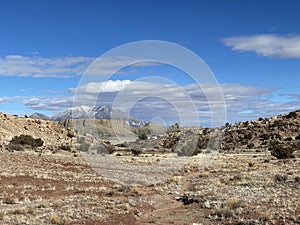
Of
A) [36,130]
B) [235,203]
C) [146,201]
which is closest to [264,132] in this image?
[36,130]

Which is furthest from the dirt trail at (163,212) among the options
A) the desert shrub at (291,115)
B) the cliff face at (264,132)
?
the desert shrub at (291,115)

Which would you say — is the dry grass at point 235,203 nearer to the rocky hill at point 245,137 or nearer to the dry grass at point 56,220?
the dry grass at point 56,220

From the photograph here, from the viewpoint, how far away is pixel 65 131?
99.2 meters

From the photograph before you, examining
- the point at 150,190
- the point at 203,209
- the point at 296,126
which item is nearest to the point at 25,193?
the point at 150,190

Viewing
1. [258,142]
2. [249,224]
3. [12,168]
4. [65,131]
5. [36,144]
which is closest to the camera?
[249,224]

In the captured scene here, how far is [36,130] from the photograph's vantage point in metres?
89.2

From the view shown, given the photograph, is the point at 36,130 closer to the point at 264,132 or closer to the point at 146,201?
the point at 264,132

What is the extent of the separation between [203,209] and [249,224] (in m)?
4.36

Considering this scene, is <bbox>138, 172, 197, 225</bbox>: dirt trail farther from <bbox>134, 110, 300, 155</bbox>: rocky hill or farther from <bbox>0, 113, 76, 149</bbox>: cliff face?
<bbox>0, 113, 76, 149</bbox>: cliff face

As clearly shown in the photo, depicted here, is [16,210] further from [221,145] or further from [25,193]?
[221,145]

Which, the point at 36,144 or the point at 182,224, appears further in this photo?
the point at 36,144

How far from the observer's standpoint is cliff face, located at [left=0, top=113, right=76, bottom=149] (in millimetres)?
80144

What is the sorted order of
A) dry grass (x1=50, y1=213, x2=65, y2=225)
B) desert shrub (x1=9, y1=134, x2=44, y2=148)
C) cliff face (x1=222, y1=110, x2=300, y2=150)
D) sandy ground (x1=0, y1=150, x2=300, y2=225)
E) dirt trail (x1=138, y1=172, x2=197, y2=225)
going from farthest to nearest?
1. cliff face (x1=222, y1=110, x2=300, y2=150)
2. desert shrub (x1=9, y1=134, x2=44, y2=148)
3. dirt trail (x1=138, y1=172, x2=197, y2=225)
4. sandy ground (x1=0, y1=150, x2=300, y2=225)
5. dry grass (x1=50, y1=213, x2=65, y2=225)

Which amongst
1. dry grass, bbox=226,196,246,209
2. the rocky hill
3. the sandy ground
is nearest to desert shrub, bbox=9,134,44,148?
the rocky hill
